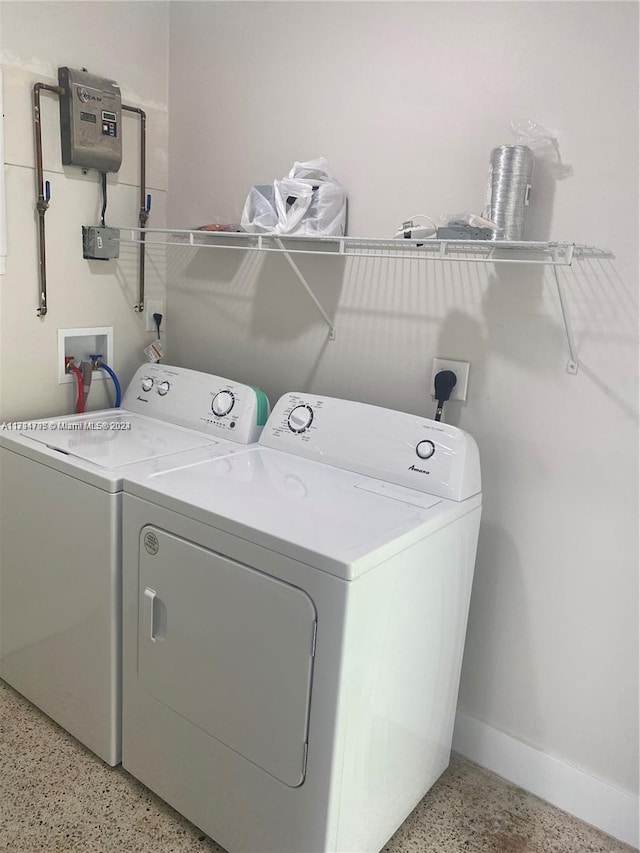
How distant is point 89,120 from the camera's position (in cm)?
215

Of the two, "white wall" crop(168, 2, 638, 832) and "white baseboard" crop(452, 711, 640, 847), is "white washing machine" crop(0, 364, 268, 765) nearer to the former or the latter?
"white wall" crop(168, 2, 638, 832)

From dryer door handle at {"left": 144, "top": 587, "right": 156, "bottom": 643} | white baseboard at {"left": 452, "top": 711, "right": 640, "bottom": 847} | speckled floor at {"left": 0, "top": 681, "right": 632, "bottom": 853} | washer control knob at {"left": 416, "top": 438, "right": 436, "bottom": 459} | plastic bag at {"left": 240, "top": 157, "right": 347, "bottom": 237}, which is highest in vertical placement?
plastic bag at {"left": 240, "top": 157, "right": 347, "bottom": 237}

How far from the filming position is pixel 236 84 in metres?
2.25

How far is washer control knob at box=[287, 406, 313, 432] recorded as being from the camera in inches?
77.2

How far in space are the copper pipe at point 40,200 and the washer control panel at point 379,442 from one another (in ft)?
2.83

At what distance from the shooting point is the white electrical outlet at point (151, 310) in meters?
2.55

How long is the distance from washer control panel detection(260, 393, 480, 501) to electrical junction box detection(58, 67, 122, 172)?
103cm

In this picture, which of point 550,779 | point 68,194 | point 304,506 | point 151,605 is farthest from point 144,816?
point 68,194

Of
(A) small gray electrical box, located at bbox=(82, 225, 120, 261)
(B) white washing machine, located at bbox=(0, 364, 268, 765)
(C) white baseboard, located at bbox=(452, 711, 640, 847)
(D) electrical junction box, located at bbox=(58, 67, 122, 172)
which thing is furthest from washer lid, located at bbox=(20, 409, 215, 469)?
(C) white baseboard, located at bbox=(452, 711, 640, 847)

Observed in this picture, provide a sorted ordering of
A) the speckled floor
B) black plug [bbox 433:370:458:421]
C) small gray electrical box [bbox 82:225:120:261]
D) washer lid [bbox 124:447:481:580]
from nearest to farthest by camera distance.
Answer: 1. washer lid [bbox 124:447:481:580]
2. the speckled floor
3. black plug [bbox 433:370:458:421]
4. small gray electrical box [bbox 82:225:120:261]

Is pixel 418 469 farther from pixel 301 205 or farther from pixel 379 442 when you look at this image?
pixel 301 205

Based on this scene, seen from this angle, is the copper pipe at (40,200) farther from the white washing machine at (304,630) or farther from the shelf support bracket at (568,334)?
the shelf support bracket at (568,334)

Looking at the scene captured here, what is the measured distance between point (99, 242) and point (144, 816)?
5.75 feet

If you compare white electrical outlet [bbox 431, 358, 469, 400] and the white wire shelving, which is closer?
the white wire shelving
